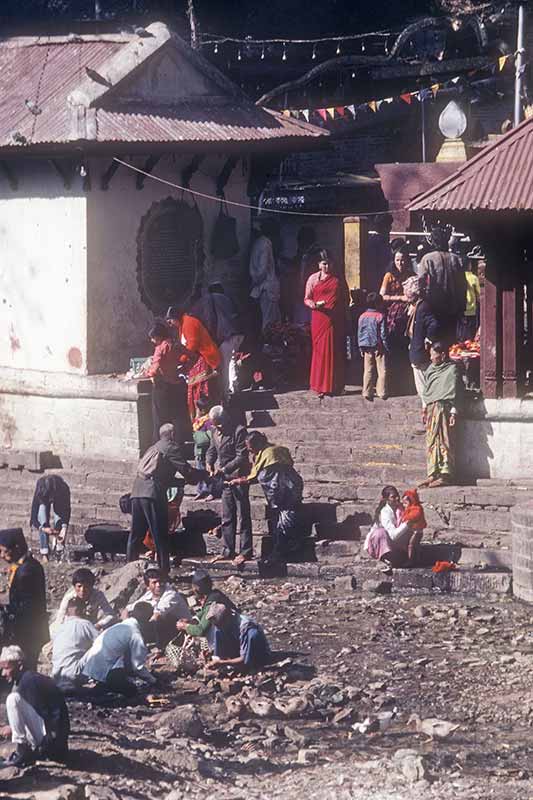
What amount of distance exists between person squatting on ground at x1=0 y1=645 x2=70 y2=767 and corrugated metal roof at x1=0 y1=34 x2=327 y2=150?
820 centimetres

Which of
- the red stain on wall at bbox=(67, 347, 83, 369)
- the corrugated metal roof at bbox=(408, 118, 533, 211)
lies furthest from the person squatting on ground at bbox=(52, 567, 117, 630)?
the red stain on wall at bbox=(67, 347, 83, 369)

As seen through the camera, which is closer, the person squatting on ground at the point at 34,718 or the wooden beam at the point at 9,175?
the person squatting on ground at the point at 34,718

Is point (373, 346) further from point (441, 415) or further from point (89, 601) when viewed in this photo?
point (89, 601)

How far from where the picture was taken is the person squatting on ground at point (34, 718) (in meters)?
11.4

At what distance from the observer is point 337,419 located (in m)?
18.1

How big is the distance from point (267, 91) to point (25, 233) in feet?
28.9

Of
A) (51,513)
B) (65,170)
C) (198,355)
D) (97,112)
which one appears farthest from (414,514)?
(65,170)

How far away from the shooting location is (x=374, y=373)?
18359 millimetres

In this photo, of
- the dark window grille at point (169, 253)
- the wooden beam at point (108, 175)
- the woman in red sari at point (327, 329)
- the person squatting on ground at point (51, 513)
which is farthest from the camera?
the dark window grille at point (169, 253)

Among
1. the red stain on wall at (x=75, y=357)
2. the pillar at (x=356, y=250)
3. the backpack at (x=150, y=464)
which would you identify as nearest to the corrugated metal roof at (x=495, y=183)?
the backpack at (x=150, y=464)

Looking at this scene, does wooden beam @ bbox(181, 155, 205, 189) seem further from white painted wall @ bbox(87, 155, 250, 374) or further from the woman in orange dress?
the woman in orange dress

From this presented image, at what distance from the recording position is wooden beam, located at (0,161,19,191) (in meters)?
19.5

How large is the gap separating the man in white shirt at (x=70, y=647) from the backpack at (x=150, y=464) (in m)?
2.77

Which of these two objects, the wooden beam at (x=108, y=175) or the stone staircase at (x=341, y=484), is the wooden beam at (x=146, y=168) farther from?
the stone staircase at (x=341, y=484)
